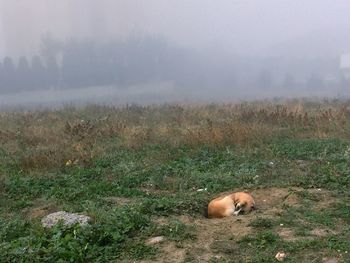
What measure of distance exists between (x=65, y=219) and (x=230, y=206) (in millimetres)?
2185

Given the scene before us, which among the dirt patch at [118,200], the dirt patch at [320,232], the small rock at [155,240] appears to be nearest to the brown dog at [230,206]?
the dirt patch at [320,232]

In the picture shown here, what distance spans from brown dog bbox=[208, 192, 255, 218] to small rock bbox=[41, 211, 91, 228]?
66.8 inches

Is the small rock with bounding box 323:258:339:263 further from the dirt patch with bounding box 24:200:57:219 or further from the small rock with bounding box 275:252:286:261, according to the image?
the dirt patch with bounding box 24:200:57:219

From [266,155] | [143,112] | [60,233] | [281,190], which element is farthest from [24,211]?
[143,112]

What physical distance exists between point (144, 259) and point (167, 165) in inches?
187

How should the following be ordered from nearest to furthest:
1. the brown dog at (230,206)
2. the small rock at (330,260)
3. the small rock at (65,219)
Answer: the small rock at (330,260) < the small rock at (65,219) < the brown dog at (230,206)

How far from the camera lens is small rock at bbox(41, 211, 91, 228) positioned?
567 centimetres

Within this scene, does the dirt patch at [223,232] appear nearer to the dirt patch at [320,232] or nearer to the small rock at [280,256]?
the dirt patch at [320,232]

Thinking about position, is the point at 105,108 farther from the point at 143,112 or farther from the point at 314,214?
the point at 314,214

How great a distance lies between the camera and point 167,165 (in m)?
9.57

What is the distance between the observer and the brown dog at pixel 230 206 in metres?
6.28

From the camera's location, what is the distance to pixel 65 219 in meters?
5.95

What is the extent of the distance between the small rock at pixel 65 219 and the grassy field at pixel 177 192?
14cm

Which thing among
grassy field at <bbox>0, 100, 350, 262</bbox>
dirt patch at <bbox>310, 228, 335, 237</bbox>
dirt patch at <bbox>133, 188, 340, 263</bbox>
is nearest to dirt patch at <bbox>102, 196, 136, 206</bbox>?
grassy field at <bbox>0, 100, 350, 262</bbox>
